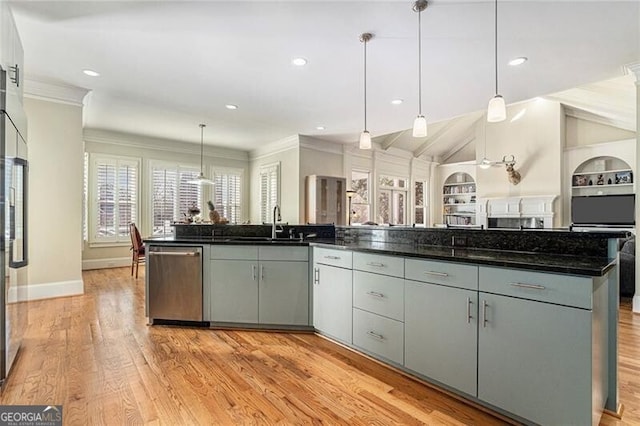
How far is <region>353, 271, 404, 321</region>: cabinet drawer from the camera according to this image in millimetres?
2332

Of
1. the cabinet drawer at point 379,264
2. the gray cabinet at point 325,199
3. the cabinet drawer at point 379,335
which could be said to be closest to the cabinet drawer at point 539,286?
the cabinet drawer at point 379,264

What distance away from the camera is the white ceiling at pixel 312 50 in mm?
2625

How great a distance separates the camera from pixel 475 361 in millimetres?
1902

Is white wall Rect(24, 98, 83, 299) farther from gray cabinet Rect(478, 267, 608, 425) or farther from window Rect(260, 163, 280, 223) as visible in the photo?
gray cabinet Rect(478, 267, 608, 425)

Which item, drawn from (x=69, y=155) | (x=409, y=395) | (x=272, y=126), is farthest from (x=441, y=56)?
(x=69, y=155)

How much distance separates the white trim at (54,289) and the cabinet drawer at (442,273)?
4.62m

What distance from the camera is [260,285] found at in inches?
127

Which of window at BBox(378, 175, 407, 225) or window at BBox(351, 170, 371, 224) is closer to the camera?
window at BBox(351, 170, 371, 224)

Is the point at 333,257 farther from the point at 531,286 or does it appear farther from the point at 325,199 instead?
the point at 325,199

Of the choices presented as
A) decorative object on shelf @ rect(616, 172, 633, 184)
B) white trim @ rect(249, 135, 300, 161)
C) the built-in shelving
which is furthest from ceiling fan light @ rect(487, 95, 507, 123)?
the built-in shelving

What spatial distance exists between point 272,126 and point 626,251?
6007 mm

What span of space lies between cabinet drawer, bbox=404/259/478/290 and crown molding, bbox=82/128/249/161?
691 centimetres

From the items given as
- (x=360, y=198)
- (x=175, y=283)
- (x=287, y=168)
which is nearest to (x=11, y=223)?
(x=175, y=283)

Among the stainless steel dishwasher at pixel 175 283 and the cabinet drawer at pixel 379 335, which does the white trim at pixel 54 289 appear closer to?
the stainless steel dishwasher at pixel 175 283
